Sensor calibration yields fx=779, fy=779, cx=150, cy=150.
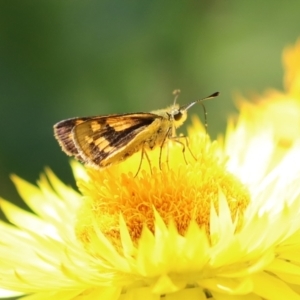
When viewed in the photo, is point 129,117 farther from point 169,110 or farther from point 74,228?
point 74,228

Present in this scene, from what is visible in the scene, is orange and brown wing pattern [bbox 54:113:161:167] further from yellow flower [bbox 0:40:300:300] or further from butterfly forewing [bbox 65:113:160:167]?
yellow flower [bbox 0:40:300:300]

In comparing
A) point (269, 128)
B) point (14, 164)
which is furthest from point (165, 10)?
point (269, 128)

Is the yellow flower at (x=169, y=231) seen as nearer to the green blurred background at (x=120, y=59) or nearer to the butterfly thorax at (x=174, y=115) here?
the butterfly thorax at (x=174, y=115)

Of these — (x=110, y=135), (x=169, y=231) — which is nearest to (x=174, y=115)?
(x=110, y=135)

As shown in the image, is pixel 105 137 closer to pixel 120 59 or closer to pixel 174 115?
pixel 174 115

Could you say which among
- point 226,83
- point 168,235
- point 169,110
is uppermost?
point 169,110
